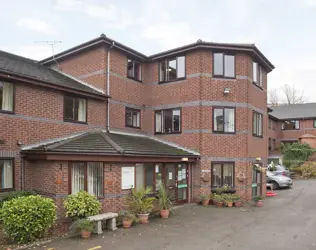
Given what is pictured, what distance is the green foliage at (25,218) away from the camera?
7.54m

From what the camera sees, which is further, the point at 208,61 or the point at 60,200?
the point at 208,61

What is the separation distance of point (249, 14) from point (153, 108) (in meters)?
7.15

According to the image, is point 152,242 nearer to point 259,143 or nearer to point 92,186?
point 92,186

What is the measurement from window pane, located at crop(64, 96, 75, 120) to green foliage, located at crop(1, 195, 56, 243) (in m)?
5.19

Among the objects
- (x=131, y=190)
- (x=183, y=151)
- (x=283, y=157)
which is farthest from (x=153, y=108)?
(x=283, y=157)

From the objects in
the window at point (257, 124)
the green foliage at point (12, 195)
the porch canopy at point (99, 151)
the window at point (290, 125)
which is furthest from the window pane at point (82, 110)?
the window at point (290, 125)

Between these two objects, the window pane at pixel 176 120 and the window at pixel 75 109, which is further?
the window pane at pixel 176 120

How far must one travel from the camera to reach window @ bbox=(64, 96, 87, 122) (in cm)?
1257

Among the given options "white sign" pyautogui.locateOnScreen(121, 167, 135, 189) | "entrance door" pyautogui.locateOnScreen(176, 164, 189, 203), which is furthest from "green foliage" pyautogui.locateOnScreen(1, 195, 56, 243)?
"entrance door" pyautogui.locateOnScreen(176, 164, 189, 203)

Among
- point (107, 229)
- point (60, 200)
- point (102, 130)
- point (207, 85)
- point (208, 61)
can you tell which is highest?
point (208, 61)

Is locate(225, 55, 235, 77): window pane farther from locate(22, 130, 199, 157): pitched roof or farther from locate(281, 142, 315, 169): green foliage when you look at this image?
locate(281, 142, 315, 169): green foliage

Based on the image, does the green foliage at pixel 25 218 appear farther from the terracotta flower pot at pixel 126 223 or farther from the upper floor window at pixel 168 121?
the upper floor window at pixel 168 121

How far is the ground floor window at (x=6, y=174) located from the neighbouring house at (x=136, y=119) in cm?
3

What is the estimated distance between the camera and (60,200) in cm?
985
